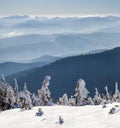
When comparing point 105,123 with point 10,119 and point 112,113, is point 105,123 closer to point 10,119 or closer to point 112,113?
point 112,113

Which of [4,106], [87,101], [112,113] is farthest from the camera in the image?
[4,106]

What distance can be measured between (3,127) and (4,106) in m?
25.4

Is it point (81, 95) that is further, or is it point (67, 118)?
point (81, 95)

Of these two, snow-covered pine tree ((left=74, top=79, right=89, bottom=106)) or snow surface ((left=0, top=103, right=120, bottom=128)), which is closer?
snow surface ((left=0, top=103, right=120, bottom=128))

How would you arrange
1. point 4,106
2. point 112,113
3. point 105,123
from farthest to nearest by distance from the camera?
point 4,106
point 112,113
point 105,123

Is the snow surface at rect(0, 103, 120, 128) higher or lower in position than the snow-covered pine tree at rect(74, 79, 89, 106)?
higher

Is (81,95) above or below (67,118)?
below

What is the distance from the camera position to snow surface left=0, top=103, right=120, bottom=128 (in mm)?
17656

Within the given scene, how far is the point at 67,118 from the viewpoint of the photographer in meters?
19.8

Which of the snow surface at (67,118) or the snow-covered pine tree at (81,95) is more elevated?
the snow surface at (67,118)

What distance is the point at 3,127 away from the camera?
68.5 feet

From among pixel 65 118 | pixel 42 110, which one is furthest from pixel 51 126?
pixel 42 110

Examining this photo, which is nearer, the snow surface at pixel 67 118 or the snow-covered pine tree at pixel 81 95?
the snow surface at pixel 67 118

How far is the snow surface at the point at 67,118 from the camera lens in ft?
57.9
